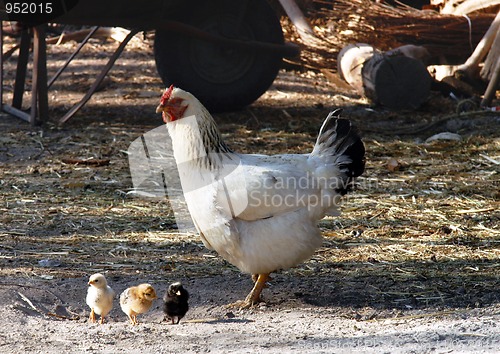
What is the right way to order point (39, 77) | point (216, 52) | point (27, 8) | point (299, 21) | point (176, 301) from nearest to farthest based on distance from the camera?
point (176, 301) → point (27, 8) → point (39, 77) → point (216, 52) → point (299, 21)

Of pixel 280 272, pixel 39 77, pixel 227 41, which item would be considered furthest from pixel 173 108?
pixel 227 41

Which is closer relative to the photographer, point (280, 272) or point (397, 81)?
point (280, 272)

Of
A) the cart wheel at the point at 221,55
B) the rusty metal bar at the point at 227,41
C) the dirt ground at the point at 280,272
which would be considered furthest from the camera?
the cart wheel at the point at 221,55

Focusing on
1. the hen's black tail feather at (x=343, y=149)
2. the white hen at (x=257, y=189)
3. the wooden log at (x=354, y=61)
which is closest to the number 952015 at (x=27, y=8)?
the wooden log at (x=354, y=61)

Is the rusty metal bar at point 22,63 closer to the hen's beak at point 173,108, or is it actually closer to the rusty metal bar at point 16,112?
the rusty metal bar at point 16,112

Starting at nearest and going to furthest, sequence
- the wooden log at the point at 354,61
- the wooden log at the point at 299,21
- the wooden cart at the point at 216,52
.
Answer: the wooden cart at the point at 216,52 < the wooden log at the point at 354,61 < the wooden log at the point at 299,21

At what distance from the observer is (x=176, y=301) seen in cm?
399

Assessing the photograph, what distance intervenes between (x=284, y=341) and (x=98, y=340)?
0.89 meters

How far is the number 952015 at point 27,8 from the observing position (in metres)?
7.83

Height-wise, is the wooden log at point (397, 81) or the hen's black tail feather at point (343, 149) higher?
the hen's black tail feather at point (343, 149)

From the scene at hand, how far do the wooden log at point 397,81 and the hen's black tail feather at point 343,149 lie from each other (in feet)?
16.3

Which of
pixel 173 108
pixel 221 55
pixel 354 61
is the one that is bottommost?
pixel 354 61

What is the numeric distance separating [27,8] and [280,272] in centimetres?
439

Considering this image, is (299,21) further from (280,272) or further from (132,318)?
(132,318)
